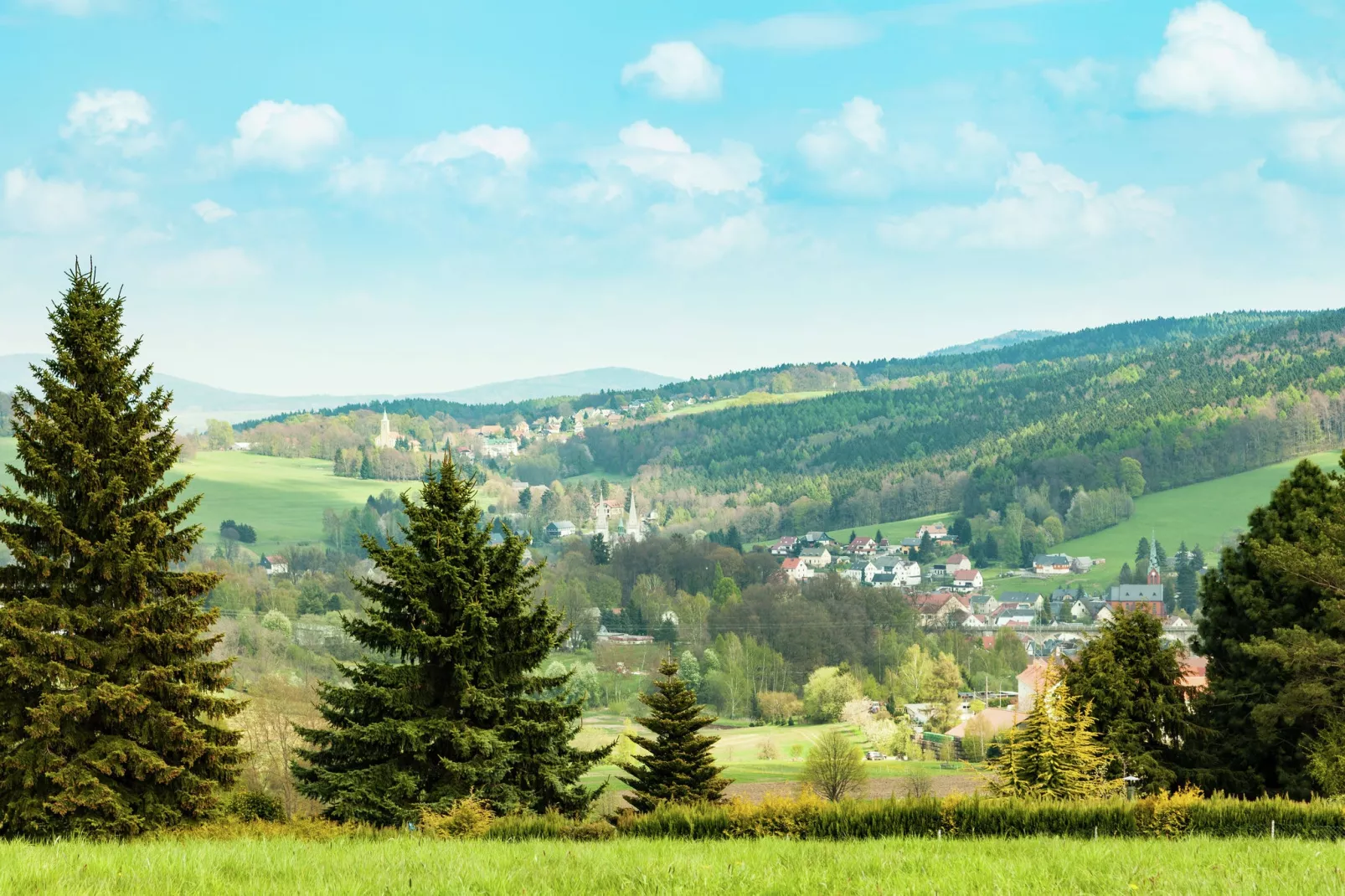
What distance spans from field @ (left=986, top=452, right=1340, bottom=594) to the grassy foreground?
553 feet

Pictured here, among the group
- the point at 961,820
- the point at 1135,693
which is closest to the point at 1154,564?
the point at 1135,693

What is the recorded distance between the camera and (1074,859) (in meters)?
7.84

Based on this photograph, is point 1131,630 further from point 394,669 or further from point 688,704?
point 394,669

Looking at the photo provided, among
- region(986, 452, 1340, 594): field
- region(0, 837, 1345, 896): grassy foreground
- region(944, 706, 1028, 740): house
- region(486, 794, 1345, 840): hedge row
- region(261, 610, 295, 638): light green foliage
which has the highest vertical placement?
region(0, 837, 1345, 896): grassy foreground

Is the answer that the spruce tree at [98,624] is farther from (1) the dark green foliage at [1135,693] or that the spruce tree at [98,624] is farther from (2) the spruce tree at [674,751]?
(1) the dark green foliage at [1135,693]

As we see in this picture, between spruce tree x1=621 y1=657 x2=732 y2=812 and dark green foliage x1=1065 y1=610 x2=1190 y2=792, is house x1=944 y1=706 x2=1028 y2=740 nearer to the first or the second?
dark green foliage x1=1065 y1=610 x2=1190 y2=792

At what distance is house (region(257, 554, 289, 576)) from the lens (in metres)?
181

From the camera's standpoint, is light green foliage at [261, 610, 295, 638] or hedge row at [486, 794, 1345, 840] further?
light green foliage at [261, 610, 295, 638]

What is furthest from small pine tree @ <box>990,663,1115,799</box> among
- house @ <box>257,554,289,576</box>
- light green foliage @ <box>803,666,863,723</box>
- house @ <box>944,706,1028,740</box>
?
house @ <box>257,554,289,576</box>

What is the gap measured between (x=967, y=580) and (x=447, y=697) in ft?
570

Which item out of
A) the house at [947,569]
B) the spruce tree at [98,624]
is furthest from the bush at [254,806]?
the house at [947,569]

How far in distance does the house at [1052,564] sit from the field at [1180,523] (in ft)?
8.81

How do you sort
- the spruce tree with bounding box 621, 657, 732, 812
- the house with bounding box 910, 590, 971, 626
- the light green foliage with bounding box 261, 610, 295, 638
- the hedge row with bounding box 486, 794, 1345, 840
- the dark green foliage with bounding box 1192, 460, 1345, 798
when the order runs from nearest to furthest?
1. the hedge row with bounding box 486, 794, 1345, 840
2. the dark green foliage with bounding box 1192, 460, 1345, 798
3. the spruce tree with bounding box 621, 657, 732, 812
4. the light green foliage with bounding box 261, 610, 295, 638
5. the house with bounding box 910, 590, 971, 626

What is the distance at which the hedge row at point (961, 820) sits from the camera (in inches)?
481
